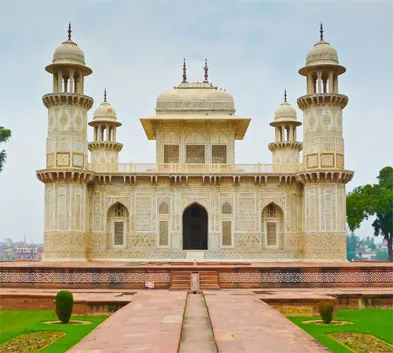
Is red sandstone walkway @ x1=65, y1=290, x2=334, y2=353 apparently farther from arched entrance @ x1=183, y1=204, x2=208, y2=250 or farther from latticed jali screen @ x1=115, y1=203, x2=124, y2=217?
arched entrance @ x1=183, y1=204, x2=208, y2=250

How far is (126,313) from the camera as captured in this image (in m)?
10.5

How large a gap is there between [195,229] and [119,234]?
5146mm

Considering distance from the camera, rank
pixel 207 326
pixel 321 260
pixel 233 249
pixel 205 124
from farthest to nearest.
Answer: pixel 205 124 < pixel 233 249 < pixel 321 260 < pixel 207 326

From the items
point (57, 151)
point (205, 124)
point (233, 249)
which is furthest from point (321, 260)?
point (57, 151)

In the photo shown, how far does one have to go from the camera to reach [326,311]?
10.8m

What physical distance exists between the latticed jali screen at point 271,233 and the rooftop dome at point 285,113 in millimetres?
8993

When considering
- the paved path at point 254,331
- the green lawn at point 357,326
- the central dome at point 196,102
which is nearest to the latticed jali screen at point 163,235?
the central dome at point 196,102

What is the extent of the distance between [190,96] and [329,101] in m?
7.41

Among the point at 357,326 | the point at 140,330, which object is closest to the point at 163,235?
the point at 357,326

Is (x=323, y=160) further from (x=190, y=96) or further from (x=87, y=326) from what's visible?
(x=87, y=326)

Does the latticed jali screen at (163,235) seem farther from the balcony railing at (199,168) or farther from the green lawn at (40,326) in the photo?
the green lawn at (40,326)

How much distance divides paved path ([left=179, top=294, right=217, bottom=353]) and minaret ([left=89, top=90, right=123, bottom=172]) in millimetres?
23140

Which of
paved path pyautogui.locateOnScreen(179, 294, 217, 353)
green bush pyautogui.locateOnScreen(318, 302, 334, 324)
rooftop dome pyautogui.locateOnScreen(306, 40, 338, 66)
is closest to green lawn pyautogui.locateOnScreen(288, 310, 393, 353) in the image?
green bush pyautogui.locateOnScreen(318, 302, 334, 324)

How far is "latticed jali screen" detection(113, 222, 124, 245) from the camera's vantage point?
26859 millimetres
